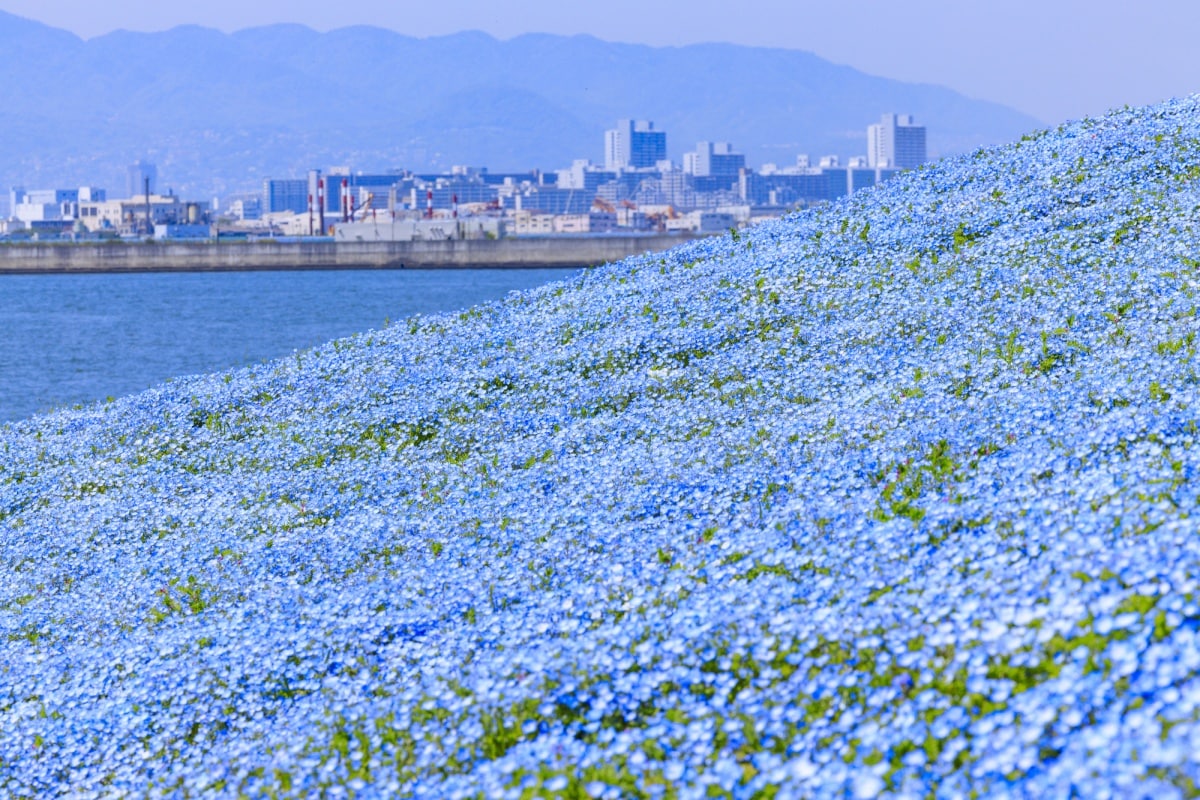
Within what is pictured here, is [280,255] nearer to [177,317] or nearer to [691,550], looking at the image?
[177,317]

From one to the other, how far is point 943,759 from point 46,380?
109 feet

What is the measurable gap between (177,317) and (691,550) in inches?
1977

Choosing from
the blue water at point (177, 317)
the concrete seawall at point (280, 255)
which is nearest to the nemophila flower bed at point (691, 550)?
the blue water at point (177, 317)

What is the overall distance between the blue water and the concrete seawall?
1.68m

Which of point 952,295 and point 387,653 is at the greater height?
point 952,295

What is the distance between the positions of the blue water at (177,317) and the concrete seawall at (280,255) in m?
1.68

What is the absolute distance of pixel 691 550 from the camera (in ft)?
27.0

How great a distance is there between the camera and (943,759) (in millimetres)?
4734

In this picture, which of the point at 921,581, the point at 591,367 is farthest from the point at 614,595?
the point at 591,367

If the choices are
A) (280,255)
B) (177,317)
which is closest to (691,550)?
(177,317)


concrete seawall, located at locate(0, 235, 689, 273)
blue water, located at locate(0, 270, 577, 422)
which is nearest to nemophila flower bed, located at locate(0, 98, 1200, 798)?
blue water, located at locate(0, 270, 577, 422)

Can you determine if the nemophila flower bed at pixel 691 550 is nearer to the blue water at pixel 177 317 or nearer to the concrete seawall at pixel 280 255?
the blue water at pixel 177 317

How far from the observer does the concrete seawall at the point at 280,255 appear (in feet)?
302

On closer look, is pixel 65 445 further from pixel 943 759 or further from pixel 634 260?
pixel 943 759
